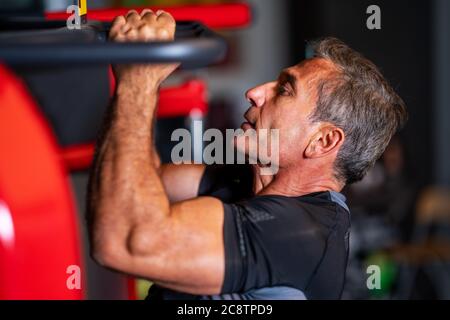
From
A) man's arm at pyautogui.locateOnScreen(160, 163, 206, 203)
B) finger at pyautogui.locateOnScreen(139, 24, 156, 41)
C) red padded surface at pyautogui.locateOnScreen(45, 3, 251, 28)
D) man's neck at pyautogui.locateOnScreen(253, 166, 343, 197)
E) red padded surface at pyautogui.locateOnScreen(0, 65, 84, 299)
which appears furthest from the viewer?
red padded surface at pyautogui.locateOnScreen(45, 3, 251, 28)

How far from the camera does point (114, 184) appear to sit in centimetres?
121

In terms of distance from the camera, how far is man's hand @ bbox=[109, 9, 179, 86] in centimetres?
120

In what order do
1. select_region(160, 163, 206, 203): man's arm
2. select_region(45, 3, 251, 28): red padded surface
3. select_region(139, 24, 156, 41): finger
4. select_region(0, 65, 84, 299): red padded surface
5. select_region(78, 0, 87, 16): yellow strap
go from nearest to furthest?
select_region(0, 65, 84, 299): red padded surface
select_region(139, 24, 156, 41): finger
select_region(78, 0, 87, 16): yellow strap
select_region(160, 163, 206, 203): man's arm
select_region(45, 3, 251, 28): red padded surface

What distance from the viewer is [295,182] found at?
1.50 m

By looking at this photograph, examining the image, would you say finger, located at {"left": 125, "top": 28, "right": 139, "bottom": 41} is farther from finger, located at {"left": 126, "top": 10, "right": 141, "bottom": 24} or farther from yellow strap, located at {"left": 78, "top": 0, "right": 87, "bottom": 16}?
yellow strap, located at {"left": 78, "top": 0, "right": 87, "bottom": 16}

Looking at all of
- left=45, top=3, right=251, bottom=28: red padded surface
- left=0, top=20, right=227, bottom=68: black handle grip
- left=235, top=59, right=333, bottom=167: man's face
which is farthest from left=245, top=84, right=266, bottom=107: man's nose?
left=45, top=3, right=251, bottom=28: red padded surface

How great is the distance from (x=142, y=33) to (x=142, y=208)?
0.24 meters

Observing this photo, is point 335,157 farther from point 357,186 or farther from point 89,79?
point 357,186

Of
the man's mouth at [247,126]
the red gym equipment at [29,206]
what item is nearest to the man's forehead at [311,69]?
the man's mouth at [247,126]

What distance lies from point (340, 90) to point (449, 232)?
3650 millimetres

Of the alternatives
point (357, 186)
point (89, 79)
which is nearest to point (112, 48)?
point (89, 79)

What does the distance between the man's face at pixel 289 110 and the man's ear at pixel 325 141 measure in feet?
0.03

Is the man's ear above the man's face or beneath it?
beneath

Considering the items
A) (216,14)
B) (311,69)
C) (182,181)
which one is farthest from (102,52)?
(216,14)
